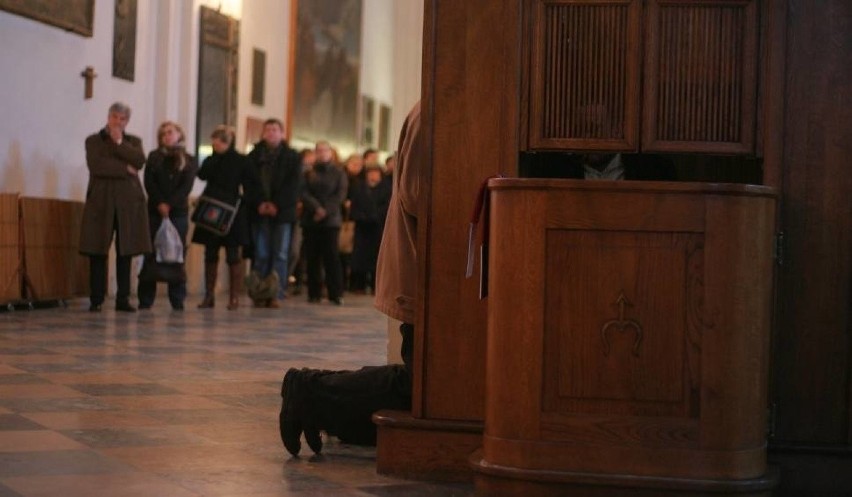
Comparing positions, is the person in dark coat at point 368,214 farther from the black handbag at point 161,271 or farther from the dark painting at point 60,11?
the black handbag at point 161,271

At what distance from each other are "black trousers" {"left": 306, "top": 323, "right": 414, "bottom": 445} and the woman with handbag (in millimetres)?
8017

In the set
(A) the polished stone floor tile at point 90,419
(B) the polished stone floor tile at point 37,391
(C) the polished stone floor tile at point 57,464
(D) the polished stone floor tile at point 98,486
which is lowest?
(D) the polished stone floor tile at point 98,486

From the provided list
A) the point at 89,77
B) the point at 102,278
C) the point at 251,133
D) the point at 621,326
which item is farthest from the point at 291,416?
the point at 251,133

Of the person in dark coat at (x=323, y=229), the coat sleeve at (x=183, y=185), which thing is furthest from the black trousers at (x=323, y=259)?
the coat sleeve at (x=183, y=185)

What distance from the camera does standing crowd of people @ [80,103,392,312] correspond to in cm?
1262

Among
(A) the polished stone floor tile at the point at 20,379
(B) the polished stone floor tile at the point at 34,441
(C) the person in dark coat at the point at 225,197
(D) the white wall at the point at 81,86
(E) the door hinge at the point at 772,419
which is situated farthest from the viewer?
(C) the person in dark coat at the point at 225,197

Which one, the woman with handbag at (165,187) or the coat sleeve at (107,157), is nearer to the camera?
the coat sleeve at (107,157)

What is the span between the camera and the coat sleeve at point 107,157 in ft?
41.1

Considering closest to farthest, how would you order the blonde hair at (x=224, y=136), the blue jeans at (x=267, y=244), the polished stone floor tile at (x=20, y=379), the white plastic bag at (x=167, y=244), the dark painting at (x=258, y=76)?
1. the polished stone floor tile at (x=20, y=379)
2. the white plastic bag at (x=167, y=244)
3. the blonde hair at (x=224, y=136)
4. the blue jeans at (x=267, y=244)
5. the dark painting at (x=258, y=76)

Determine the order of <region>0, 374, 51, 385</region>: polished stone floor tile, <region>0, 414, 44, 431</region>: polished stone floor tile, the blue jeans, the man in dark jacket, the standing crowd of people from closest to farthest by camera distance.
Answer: <region>0, 414, 44, 431</region>: polished stone floor tile → <region>0, 374, 51, 385</region>: polished stone floor tile → the standing crowd of people → the man in dark jacket → the blue jeans

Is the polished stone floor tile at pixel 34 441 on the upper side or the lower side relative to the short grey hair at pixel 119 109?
lower

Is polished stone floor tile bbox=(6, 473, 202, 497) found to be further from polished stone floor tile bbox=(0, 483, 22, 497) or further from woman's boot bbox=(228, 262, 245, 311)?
woman's boot bbox=(228, 262, 245, 311)

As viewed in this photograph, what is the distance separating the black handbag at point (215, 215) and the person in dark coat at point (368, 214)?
362 centimetres

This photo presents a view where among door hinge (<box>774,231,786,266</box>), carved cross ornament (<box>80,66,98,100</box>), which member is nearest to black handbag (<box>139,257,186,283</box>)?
carved cross ornament (<box>80,66,98,100</box>)
